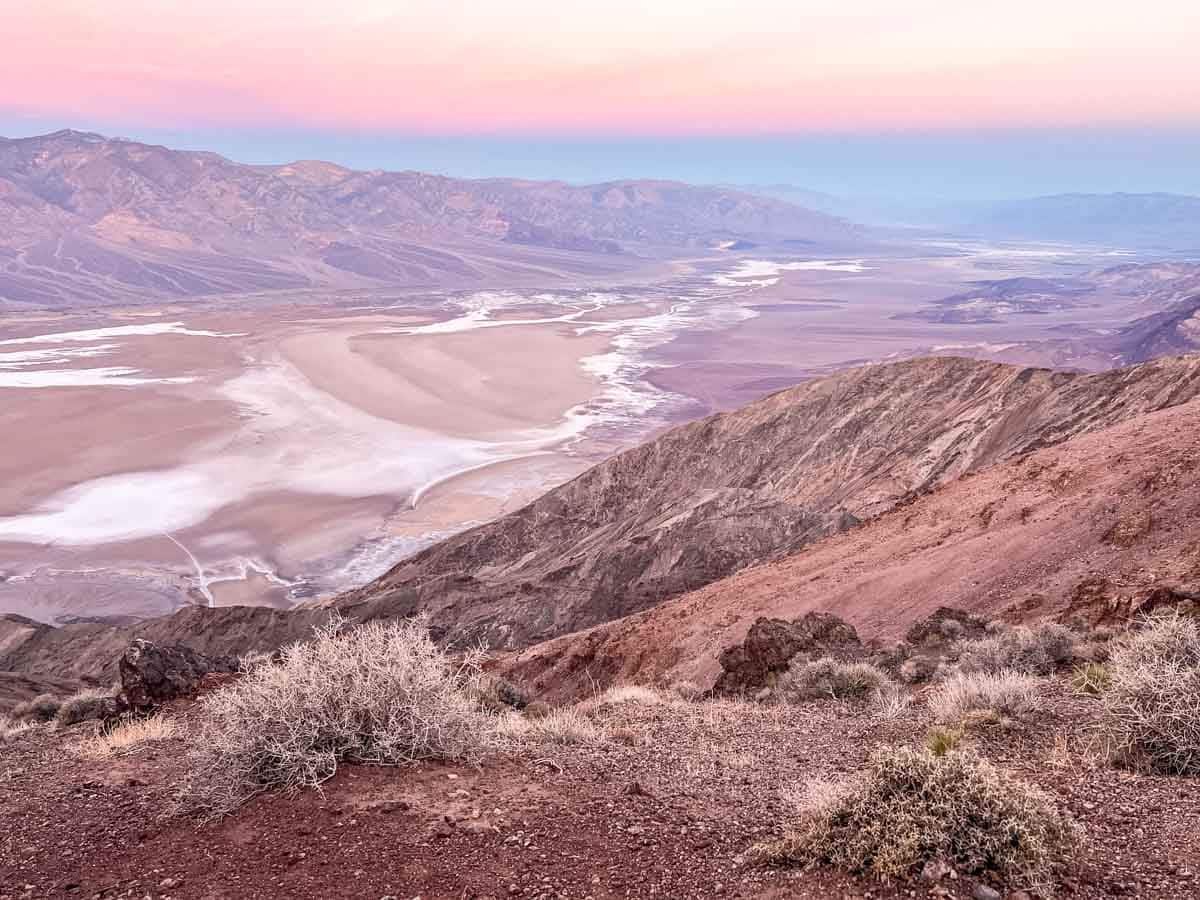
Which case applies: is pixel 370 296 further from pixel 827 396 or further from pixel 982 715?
pixel 982 715

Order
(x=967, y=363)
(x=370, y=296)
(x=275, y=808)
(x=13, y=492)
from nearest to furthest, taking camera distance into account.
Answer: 1. (x=275, y=808)
2. (x=967, y=363)
3. (x=13, y=492)
4. (x=370, y=296)

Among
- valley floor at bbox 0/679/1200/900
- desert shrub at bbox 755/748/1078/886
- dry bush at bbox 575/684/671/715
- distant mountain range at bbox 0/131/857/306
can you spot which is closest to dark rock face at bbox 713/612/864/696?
dry bush at bbox 575/684/671/715

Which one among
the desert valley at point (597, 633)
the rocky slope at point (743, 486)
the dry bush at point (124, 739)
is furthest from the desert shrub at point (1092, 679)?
the rocky slope at point (743, 486)

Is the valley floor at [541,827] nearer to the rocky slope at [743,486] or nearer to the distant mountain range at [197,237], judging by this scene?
the rocky slope at [743,486]

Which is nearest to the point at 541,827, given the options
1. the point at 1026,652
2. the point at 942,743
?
the point at 942,743

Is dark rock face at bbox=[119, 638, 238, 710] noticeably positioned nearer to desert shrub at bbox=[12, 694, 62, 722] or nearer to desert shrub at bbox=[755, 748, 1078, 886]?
desert shrub at bbox=[12, 694, 62, 722]

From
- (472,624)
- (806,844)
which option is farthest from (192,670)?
(472,624)
